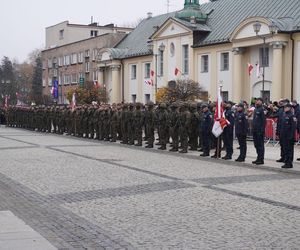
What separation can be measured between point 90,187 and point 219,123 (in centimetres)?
778

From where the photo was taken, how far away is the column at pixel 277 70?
37.8 meters

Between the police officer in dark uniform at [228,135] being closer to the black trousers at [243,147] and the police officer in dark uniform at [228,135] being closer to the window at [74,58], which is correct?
the black trousers at [243,147]

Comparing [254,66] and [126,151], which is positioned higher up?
[254,66]

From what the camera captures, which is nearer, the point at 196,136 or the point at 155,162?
the point at 155,162

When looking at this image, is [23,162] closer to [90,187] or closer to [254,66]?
[90,187]

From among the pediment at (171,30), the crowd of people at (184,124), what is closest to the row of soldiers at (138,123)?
the crowd of people at (184,124)

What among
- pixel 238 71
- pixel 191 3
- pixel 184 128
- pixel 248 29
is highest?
pixel 191 3

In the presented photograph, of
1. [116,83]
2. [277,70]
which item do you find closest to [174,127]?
[277,70]

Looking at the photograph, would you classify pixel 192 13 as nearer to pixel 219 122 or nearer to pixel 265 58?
pixel 265 58

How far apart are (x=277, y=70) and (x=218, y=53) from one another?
7.48 metres

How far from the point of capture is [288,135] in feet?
53.7

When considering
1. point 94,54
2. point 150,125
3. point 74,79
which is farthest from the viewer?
point 74,79

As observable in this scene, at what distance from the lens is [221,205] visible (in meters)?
10.4

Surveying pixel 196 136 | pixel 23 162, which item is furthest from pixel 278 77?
pixel 23 162
